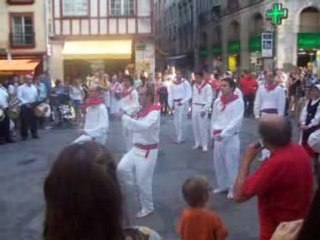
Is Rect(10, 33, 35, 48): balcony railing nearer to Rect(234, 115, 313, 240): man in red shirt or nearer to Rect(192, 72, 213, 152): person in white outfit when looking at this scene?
Rect(192, 72, 213, 152): person in white outfit

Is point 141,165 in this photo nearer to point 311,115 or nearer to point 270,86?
point 311,115

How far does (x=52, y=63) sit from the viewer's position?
3531 cm

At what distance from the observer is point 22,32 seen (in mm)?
35656

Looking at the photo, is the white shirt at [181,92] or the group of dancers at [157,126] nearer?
the group of dancers at [157,126]

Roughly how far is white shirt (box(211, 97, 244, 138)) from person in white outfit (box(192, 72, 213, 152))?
4.71 metres

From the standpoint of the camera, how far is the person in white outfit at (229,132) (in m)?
9.02

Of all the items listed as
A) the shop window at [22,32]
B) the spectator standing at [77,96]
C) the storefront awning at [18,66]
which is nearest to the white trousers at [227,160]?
the spectator standing at [77,96]

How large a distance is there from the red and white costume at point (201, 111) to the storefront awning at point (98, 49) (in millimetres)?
19311

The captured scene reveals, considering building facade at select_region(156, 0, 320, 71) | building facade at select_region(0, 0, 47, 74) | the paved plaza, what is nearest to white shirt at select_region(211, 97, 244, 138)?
the paved plaza

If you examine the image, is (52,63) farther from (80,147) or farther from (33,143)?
(80,147)

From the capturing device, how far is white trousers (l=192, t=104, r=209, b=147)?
562 inches

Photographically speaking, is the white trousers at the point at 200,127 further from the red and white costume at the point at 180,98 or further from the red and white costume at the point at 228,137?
the red and white costume at the point at 228,137

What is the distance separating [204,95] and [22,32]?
77.4 ft

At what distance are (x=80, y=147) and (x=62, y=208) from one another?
0.21 metres
